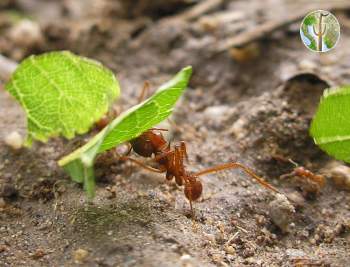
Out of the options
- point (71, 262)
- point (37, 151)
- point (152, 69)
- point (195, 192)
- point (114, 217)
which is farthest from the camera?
point (152, 69)

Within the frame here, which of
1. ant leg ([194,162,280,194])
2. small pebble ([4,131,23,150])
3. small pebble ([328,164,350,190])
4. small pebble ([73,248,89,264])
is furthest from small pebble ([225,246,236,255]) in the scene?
small pebble ([4,131,23,150])

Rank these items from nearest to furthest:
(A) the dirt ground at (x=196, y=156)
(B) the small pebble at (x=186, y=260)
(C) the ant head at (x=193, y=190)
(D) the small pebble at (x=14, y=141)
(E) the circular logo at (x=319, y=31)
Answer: (B) the small pebble at (x=186, y=260) < (A) the dirt ground at (x=196, y=156) < (C) the ant head at (x=193, y=190) < (E) the circular logo at (x=319, y=31) < (D) the small pebble at (x=14, y=141)

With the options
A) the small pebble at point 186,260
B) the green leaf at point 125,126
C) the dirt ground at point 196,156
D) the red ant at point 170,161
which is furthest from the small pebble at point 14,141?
the small pebble at point 186,260

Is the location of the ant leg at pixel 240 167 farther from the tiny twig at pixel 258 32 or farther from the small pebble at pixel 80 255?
the tiny twig at pixel 258 32

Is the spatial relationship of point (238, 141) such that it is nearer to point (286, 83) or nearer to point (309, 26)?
point (286, 83)

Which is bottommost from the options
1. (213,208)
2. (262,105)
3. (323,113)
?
(213,208)

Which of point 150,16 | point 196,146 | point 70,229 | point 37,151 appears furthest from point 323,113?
point 150,16

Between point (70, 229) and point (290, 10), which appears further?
point (290, 10)
